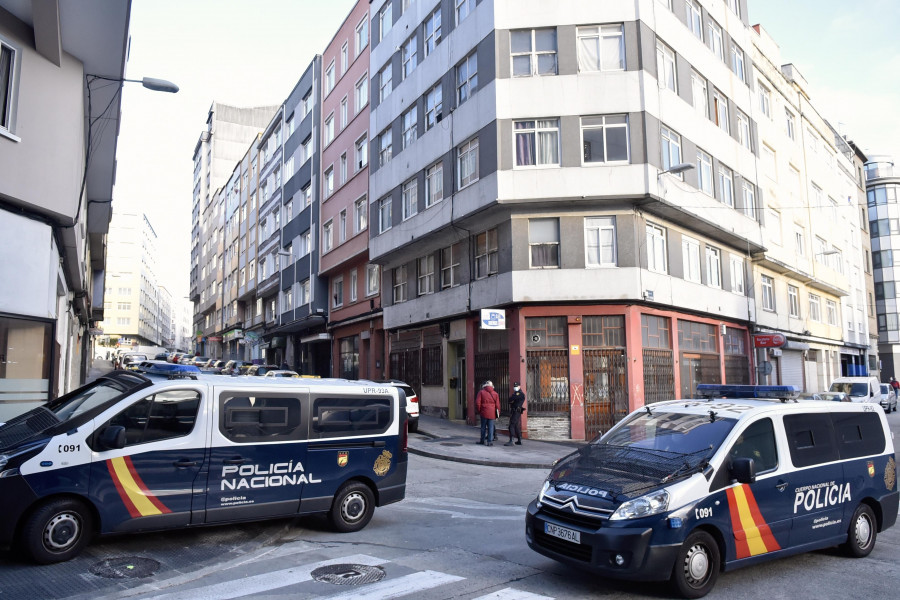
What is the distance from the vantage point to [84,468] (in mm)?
6188

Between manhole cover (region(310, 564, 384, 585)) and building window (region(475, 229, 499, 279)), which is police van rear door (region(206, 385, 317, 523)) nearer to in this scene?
manhole cover (region(310, 564, 384, 585))

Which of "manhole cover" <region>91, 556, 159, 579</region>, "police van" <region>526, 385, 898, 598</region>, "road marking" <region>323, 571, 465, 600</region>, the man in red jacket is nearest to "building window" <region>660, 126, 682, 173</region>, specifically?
the man in red jacket

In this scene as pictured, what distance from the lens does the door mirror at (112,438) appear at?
634cm

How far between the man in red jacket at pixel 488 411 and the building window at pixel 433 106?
35.6 feet

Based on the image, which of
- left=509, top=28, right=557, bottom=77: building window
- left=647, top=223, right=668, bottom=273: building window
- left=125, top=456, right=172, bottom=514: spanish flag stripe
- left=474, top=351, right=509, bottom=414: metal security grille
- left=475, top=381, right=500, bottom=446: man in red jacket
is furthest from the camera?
left=509, top=28, right=557, bottom=77: building window

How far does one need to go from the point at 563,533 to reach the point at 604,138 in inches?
615

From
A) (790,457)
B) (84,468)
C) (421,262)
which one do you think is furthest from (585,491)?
(421,262)

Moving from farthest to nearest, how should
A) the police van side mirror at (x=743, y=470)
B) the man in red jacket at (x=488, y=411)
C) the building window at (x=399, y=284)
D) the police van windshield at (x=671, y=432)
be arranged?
the building window at (x=399, y=284) → the man in red jacket at (x=488, y=411) → the police van windshield at (x=671, y=432) → the police van side mirror at (x=743, y=470)

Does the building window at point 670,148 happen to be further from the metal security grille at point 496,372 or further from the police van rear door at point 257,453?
the police van rear door at point 257,453

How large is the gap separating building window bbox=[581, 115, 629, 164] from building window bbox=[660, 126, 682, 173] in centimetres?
158

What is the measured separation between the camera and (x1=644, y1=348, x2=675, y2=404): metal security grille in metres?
19.4

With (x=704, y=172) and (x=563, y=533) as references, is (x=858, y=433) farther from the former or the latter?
(x=704, y=172)

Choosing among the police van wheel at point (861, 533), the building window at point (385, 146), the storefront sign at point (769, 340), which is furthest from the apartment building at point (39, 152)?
the storefront sign at point (769, 340)

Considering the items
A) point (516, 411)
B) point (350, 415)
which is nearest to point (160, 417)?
point (350, 415)
